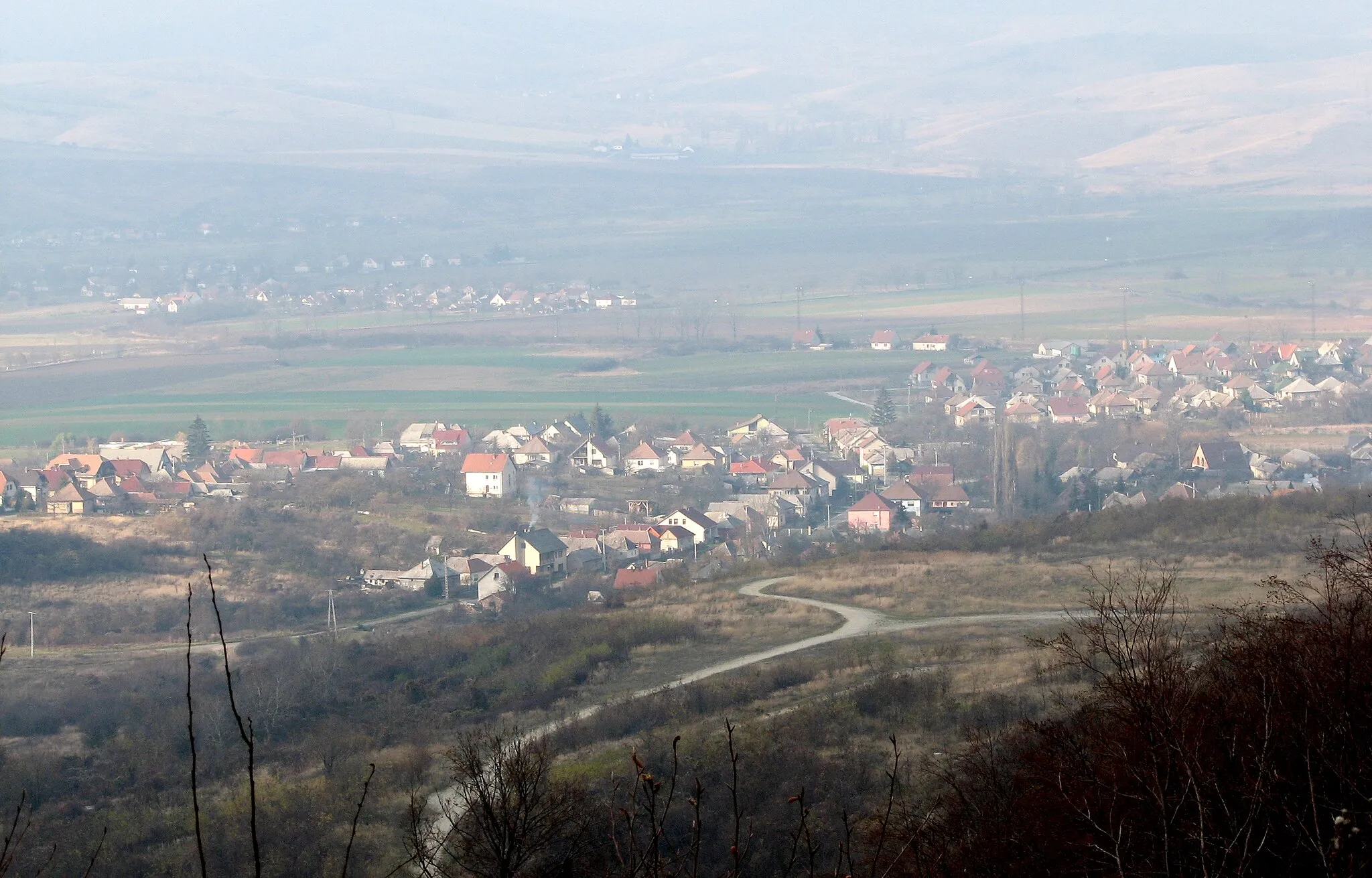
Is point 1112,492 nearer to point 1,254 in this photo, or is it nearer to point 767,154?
point 1,254

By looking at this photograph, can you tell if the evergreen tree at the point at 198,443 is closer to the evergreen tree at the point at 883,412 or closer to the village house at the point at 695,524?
the village house at the point at 695,524

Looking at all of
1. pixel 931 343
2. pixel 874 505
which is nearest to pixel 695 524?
pixel 874 505

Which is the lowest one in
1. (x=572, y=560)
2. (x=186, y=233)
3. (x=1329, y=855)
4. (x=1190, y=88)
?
(x=572, y=560)

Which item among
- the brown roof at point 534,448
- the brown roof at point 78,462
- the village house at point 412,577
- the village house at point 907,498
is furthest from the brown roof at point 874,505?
the brown roof at point 78,462

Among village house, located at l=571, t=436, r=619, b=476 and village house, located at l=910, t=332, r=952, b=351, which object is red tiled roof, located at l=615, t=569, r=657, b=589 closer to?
village house, located at l=571, t=436, r=619, b=476

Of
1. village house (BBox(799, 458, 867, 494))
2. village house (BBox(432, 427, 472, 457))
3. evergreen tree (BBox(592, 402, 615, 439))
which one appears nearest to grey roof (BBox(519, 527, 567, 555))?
village house (BBox(799, 458, 867, 494))

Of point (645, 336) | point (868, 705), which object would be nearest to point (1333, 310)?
point (645, 336)

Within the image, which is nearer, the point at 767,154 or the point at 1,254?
the point at 1,254
